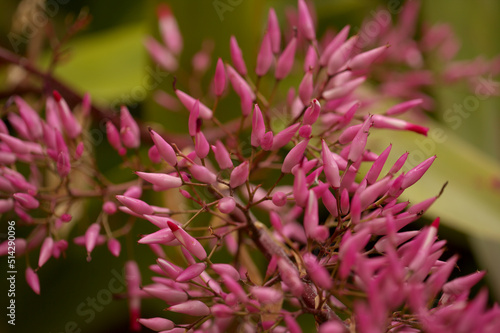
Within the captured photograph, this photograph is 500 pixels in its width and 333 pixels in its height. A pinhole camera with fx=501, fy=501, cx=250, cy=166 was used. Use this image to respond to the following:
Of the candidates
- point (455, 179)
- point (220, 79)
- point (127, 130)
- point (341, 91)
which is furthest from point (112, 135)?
point (455, 179)

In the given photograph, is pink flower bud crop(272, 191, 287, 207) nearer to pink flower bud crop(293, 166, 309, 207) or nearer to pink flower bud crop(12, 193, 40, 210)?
pink flower bud crop(293, 166, 309, 207)

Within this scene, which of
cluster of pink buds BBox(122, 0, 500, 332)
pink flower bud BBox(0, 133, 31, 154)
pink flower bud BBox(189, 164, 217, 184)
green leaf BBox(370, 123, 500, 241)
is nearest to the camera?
cluster of pink buds BBox(122, 0, 500, 332)

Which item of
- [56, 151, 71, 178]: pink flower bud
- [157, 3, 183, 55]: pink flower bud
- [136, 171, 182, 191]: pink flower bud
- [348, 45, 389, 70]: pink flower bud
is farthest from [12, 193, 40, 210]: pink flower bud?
[157, 3, 183, 55]: pink flower bud

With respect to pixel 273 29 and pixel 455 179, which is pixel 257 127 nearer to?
pixel 273 29

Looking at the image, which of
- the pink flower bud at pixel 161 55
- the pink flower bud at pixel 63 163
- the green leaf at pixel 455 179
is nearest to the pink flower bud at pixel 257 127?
the pink flower bud at pixel 63 163

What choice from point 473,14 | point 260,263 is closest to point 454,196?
point 260,263

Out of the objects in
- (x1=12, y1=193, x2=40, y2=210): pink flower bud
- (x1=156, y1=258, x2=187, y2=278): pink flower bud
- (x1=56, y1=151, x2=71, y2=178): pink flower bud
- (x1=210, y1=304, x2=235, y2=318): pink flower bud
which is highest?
(x1=56, y1=151, x2=71, y2=178): pink flower bud
